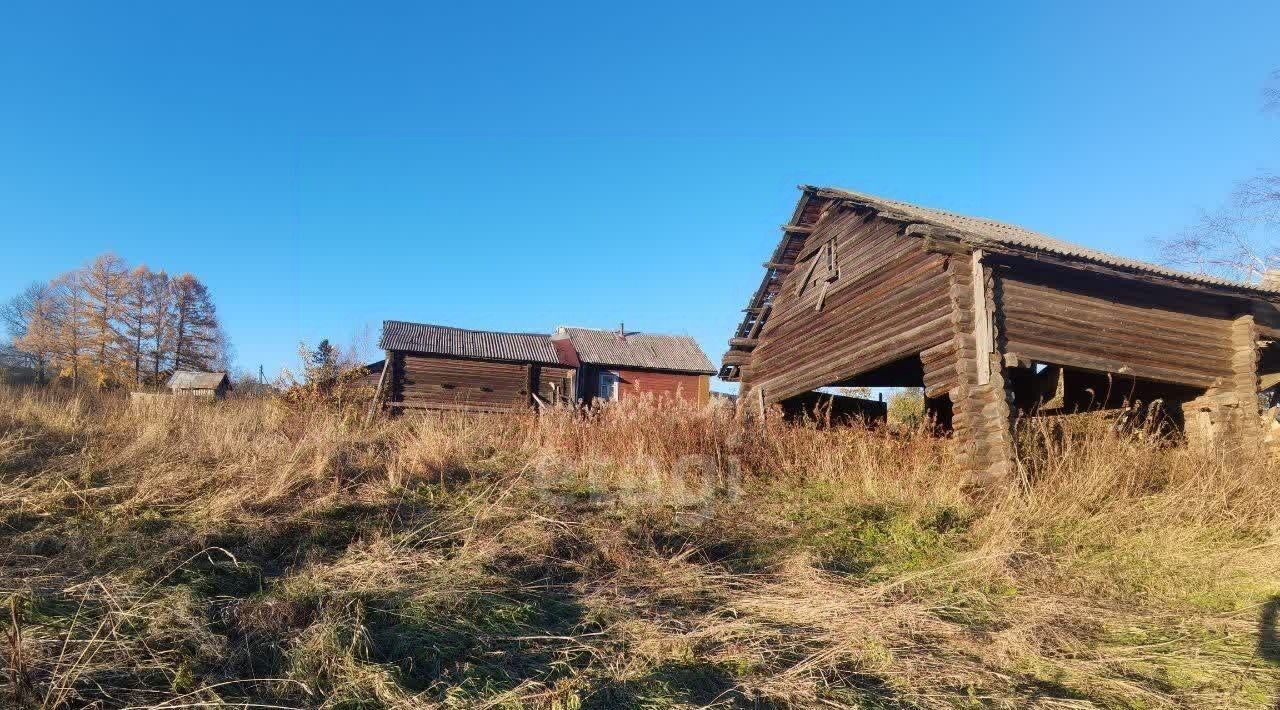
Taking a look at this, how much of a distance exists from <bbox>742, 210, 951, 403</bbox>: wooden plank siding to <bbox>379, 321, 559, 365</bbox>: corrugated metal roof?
1522 cm

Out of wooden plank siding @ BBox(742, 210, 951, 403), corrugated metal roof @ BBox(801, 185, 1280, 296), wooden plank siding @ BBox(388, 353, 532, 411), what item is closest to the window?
wooden plank siding @ BBox(388, 353, 532, 411)

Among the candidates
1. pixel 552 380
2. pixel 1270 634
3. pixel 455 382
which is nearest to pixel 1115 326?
pixel 1270 634

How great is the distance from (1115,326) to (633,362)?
76.4 ft

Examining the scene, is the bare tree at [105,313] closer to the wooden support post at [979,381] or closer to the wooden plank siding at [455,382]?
the wooden plank siding at [455,382]

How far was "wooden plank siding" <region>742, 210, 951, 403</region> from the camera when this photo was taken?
9.10m

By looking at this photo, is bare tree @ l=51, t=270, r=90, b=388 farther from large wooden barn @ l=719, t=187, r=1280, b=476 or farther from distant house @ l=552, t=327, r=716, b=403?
large wooden barn @ l=719, t=187, r=1280, b=476

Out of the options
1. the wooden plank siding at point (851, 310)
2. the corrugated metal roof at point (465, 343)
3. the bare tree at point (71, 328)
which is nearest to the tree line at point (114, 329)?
the bare tree at point (71, 328)

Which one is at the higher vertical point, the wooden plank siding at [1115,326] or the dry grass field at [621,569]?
the wooden plank siding at [1115,326]

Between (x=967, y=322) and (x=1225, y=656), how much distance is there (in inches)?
213

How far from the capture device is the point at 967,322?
8258 mm

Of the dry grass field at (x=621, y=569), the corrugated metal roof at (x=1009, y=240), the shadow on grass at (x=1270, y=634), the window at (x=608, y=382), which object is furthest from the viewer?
the window at (x=608, y=382)

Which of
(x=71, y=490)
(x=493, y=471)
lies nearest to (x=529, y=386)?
(x=493, y=471)

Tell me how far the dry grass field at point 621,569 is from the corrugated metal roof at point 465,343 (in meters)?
17.2

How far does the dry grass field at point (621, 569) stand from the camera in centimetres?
277
